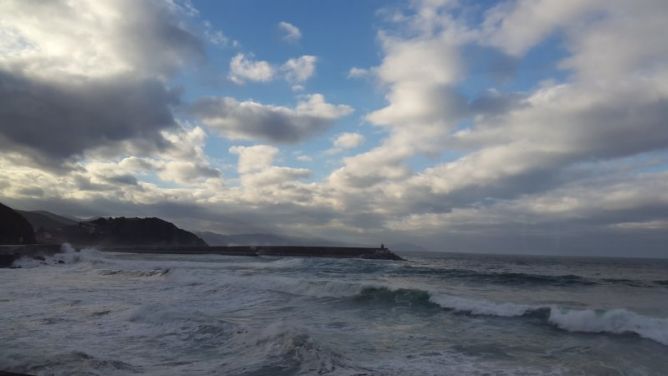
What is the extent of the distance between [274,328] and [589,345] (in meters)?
7.48

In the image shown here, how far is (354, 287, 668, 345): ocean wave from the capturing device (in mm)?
12125

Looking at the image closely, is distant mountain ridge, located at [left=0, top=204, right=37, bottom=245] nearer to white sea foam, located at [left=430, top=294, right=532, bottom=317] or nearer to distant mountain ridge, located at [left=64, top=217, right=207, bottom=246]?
distant mountain ridge, located at [left=64, top=217, right=207, bottom=246]

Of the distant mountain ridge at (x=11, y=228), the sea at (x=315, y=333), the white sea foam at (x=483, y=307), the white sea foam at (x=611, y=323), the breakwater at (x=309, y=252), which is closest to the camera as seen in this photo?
the sea at (x=315, y=333)

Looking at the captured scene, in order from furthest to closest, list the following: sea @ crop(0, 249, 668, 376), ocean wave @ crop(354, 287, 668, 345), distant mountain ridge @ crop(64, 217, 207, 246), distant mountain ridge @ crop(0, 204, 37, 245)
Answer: distant mountain ridge @ crop(64, 217, 207, 246), distant mountain ridge @ crop(0, 204, 37, 245), ocean wave @ crop(354, 287, 668, 345), sea @ crop(0, 249, 668, 376)

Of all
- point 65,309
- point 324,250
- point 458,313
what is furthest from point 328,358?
point 324,250

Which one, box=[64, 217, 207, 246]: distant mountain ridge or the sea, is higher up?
box=[64, 217, 207, 246]: distant mountain ridge

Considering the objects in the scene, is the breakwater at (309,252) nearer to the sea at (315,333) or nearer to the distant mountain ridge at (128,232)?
the distant mountain ridge at (128,232)

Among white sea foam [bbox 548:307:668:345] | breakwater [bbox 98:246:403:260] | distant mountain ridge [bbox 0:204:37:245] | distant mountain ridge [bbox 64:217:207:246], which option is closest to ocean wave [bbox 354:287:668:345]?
white sea foam [bbox 548:307:668:345]

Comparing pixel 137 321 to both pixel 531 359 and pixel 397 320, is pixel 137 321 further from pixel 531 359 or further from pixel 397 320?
pixel 531 359

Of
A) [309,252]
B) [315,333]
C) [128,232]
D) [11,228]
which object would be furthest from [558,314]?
[128,232]

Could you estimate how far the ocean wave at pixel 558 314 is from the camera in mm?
12125

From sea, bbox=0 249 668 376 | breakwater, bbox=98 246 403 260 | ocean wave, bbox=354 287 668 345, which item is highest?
breakwater, bbox=98 246 403 260

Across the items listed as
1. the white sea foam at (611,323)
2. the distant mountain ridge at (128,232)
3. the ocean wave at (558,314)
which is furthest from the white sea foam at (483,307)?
the distant mountain ridge at (128,232)

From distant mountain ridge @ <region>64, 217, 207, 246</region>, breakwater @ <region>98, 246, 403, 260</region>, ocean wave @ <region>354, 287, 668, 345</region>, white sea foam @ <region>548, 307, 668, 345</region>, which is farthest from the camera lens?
distant mountain ridge @ <region>64, 217, 207, 246</region>
